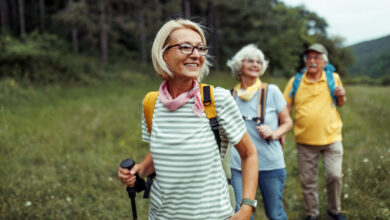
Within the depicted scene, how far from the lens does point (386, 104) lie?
32.8 ft

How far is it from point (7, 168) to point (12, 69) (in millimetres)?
9896

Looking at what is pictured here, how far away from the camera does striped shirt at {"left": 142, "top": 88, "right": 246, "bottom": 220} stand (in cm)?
154

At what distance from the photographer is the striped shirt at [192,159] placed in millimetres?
1539

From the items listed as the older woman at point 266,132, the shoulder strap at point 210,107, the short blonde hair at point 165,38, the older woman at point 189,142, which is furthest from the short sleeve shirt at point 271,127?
the short blonde hair at point 165,38

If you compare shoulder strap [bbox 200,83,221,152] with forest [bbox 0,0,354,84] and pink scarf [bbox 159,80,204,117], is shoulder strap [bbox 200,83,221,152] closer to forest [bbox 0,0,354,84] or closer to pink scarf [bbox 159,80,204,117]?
pink scarf [bbox 159,80,204,117]

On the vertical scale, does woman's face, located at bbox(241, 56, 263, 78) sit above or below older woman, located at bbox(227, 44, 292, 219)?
above

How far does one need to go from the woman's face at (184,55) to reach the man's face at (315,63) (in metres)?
2.51

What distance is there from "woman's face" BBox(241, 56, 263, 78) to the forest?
19.9 feet

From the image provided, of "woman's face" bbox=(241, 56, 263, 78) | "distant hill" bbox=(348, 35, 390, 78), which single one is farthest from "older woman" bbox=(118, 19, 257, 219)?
"distant hill" bbox=(348, 35, 390, 78)

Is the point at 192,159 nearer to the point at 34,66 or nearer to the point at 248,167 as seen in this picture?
the point at 248,167

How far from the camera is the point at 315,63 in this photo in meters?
3.67

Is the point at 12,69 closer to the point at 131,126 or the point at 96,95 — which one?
the point at 96,95

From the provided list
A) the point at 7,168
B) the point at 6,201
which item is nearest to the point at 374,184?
the point at 6,201

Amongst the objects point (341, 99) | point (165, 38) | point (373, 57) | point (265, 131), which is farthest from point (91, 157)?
point (373, 57)
